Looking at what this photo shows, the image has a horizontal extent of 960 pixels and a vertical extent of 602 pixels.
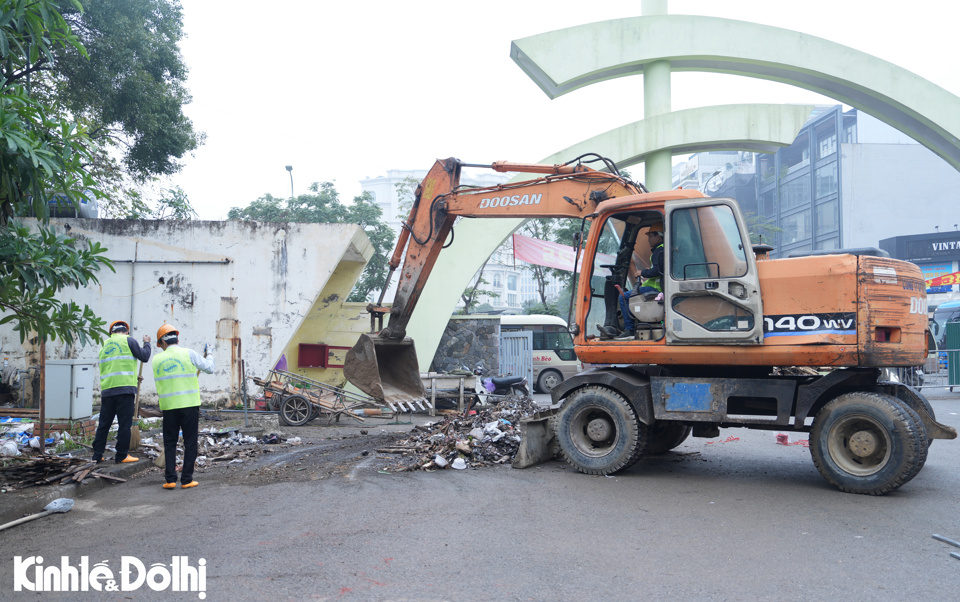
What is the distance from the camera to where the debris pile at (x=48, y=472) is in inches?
263

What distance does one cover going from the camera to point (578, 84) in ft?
48.7

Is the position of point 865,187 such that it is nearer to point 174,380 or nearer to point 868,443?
point 868,443

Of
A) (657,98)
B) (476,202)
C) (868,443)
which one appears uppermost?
(657,98)

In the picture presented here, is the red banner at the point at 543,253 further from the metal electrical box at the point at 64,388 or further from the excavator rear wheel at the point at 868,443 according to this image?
the excavator rear wheel at the point at 868,443

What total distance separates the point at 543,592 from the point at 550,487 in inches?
115

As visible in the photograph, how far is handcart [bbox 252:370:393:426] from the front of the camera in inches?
516

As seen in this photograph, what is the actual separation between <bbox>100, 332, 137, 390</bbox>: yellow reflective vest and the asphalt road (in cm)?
121

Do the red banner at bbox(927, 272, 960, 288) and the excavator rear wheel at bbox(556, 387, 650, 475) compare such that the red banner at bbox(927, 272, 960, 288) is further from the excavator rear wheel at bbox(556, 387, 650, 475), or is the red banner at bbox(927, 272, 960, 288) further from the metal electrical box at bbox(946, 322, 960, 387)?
the excavator rear wheel at bbox(556, 387, 650, 475)

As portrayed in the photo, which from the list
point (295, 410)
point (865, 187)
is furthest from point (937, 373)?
point (865, 187)

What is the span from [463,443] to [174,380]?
341cm

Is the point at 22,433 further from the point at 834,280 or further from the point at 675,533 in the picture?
the point at 834,280

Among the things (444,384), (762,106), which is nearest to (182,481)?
(444,384)

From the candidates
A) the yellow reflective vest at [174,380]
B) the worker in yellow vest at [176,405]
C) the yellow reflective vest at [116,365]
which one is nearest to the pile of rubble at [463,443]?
the worker in yellow vest at [176,405]

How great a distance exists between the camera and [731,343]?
6781 mm
